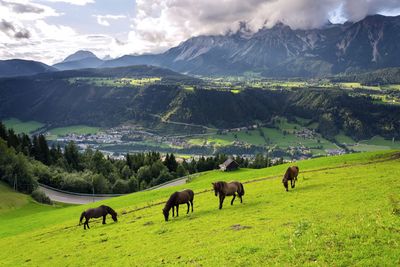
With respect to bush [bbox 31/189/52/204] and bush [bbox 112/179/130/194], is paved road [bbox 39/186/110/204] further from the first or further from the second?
bush [bbox 31/189/52/204]

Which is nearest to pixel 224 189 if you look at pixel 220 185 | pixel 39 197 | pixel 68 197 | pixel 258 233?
pixel 220 185

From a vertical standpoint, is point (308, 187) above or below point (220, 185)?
below

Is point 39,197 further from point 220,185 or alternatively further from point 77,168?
point 220,185

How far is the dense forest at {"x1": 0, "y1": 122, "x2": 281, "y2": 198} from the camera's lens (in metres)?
87.9

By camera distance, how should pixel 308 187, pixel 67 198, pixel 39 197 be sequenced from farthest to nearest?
pixel 67 198 < pixel 39 197 < pixel 308 187

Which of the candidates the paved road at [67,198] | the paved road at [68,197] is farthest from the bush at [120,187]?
the paved road at [67,198]

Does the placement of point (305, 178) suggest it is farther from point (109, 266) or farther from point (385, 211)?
point (109, 266)

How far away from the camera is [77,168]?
445ft

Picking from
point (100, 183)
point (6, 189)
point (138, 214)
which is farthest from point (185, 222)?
point (100, 183)

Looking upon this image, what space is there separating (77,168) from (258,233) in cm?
12546

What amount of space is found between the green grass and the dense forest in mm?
45923

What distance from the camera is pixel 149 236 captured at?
26.9m

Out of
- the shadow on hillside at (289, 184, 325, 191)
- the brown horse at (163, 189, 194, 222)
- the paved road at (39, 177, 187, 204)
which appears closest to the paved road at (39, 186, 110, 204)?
the paved road at (39, 177, 187, 204)

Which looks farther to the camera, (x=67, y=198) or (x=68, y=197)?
(x=68, y=197)
